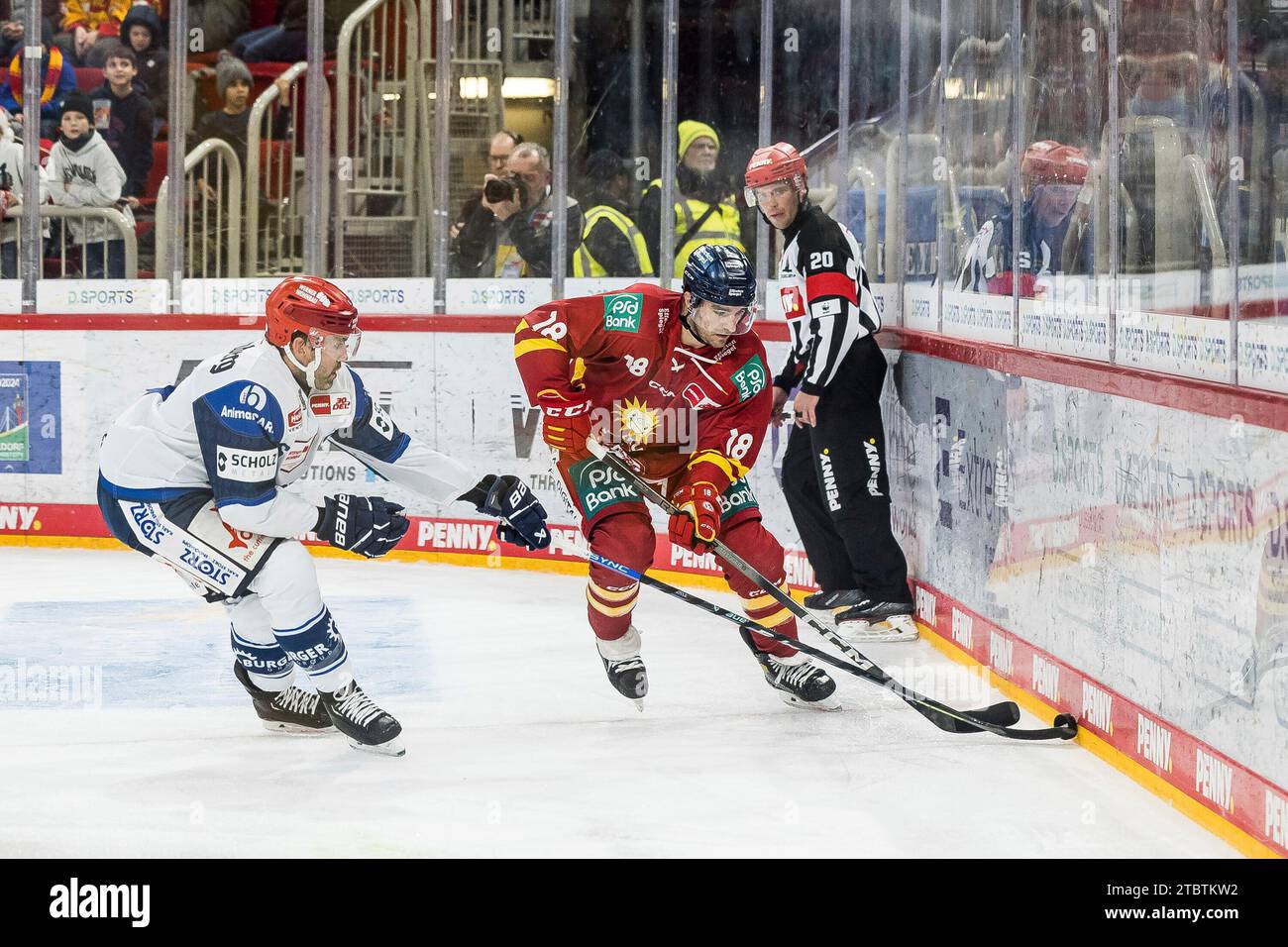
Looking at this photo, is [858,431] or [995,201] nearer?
[995,201]

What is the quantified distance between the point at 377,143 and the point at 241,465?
12.2 ft

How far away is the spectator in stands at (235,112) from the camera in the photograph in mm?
7406

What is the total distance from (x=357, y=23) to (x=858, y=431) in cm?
310

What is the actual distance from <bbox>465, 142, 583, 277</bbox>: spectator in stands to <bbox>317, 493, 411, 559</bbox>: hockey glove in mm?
3260

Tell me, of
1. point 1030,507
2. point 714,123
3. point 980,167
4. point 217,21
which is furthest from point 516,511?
point 217,21

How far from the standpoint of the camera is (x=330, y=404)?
4066mm

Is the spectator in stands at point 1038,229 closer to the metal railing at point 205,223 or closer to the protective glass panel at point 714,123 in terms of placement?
the protective glass panel at point 714,123

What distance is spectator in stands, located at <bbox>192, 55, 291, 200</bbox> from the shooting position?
7406 millimetres

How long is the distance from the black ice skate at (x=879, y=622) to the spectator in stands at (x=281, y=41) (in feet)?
12.1

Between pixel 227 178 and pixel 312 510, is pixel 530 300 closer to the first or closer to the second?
→ pixel 227 178

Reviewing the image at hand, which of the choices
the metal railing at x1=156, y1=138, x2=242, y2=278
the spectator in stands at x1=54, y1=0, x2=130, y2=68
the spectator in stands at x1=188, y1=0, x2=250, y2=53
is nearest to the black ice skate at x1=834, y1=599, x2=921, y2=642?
the metal railing at x1=156, y1=138, x2=242, y2=278

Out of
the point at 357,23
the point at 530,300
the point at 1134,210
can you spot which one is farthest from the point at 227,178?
the point at 1134,210

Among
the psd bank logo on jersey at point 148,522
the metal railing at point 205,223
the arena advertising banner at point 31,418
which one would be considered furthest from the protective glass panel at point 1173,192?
the arena advertising banner at point 31,418

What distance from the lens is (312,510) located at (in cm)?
392
